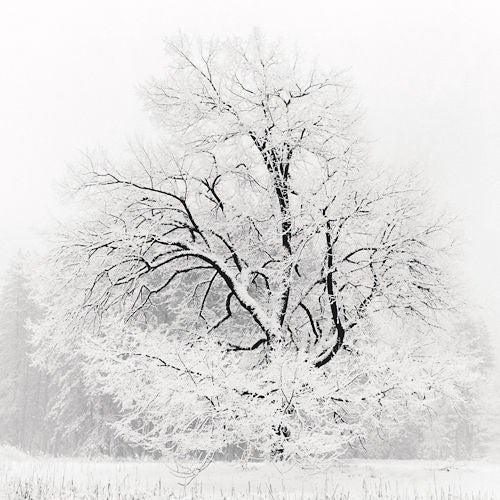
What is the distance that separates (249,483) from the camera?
6.64 m

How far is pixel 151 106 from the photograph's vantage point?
33.6 feet

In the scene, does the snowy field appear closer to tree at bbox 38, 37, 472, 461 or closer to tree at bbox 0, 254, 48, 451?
tree at bbox 38, 37, 472, 461

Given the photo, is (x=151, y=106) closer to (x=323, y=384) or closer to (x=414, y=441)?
(x=323, y=384)

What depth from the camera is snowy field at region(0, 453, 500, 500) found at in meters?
5.90

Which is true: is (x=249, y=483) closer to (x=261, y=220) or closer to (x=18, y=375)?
(x=261, y=220)

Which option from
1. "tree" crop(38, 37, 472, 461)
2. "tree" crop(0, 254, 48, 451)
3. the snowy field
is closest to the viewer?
the snowy field

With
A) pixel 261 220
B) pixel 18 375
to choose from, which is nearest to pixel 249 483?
pixel 261 220

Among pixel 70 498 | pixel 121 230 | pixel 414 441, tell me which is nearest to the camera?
pixel 70 498

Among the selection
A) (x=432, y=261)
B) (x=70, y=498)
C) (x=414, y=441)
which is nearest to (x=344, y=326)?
(x=432, y=261)

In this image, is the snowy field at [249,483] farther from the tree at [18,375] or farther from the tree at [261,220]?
the tree at [18,375]

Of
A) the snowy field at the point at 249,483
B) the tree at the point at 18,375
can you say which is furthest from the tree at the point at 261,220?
the tree at the point at 18,375

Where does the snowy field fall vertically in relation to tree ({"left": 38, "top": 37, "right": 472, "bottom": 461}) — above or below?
below

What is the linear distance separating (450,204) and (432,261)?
3.65 ft

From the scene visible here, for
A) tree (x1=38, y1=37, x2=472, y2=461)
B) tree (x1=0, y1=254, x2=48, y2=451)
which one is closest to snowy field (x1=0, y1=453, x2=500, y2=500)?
tree (x1=38, y1=37, x2=472, y2=461)
